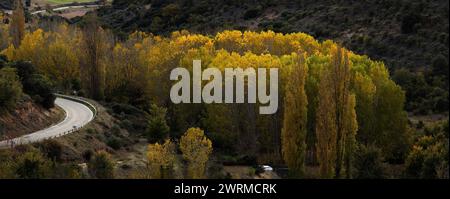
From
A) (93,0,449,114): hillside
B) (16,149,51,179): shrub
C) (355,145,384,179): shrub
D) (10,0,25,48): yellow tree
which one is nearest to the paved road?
(16,149,51,179): shrub

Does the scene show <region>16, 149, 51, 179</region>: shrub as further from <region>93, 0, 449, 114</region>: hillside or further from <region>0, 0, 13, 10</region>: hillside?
<region>0, 0, 13, 10</region>: hillside

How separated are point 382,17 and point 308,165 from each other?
4758 centimetres

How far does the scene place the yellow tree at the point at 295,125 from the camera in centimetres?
4949

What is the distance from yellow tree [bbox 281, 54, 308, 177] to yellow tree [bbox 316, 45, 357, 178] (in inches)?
59.1

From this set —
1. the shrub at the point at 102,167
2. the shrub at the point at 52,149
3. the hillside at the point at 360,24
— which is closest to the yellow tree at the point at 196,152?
the shrub at the point at 102,167

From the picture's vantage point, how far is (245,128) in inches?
2274

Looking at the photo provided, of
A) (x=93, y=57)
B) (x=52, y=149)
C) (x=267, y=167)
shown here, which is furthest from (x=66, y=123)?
(x=267, y=167)

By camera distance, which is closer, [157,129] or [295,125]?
[295,125]

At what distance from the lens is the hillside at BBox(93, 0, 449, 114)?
7781cm

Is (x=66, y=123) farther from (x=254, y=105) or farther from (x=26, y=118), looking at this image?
(x=254, y=105)

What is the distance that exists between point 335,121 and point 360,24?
4995 centimetres

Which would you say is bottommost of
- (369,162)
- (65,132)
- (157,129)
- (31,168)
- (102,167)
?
(369,162)

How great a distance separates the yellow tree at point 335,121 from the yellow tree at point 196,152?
837 centimetres

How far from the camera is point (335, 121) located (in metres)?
48.4
